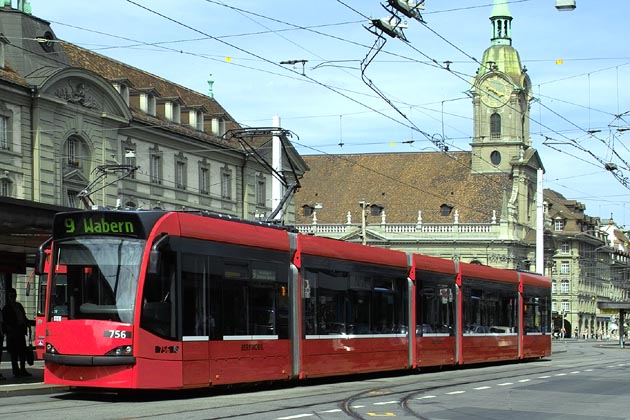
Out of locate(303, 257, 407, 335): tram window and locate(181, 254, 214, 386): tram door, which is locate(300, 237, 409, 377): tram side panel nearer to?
locate(303, 257, 407, 335): tram window

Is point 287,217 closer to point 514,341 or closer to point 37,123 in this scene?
point 37,123

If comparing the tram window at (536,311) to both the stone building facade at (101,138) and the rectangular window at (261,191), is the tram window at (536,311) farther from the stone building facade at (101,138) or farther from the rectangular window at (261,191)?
the rectangular window at (261,191)

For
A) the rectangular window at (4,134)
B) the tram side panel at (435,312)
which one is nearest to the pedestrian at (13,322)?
the tram side panel at (435,312)

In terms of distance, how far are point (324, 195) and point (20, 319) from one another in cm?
9016

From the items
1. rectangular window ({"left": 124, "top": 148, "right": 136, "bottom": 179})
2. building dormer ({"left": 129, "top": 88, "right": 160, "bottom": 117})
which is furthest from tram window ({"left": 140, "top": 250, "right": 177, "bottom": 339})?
building dormer ({"left": 129, "top": 88, "right": 160, "bottom": 117})

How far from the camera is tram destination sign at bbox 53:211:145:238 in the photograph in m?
16.8

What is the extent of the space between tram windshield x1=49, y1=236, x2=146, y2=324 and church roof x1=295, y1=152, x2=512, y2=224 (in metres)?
89.2

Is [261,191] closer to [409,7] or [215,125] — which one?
[215,125]

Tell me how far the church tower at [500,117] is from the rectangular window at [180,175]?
51.3 meters

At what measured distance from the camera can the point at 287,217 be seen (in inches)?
2783

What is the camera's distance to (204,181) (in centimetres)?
5978

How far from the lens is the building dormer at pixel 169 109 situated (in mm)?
57562

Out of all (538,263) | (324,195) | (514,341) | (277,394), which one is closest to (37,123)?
(514,341)

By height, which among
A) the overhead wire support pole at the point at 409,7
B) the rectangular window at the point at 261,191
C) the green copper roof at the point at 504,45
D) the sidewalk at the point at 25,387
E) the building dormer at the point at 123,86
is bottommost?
the sidewalk at the point at 25,387
